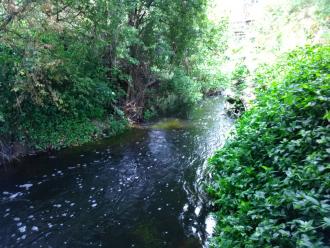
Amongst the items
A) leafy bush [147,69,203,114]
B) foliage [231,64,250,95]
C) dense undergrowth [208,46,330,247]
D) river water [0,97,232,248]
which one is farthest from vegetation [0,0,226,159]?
dense undergrowth [208,46,330,247]

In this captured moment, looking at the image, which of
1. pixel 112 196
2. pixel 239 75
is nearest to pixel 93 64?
pixel 112 196

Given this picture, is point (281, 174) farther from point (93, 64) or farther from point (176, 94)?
point (176, 94)

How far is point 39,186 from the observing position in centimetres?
689

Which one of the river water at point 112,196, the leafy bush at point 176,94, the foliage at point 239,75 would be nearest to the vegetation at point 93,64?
the leafy bush at point 176,94

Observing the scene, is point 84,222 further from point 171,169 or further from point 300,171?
point 300,171

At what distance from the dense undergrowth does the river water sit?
32.1 inches

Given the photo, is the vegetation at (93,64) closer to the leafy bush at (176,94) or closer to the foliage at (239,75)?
the leafy bush at (176,94)

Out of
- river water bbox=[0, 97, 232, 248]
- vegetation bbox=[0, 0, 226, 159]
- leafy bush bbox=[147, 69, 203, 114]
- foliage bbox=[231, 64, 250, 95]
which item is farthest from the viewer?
foliage bbox=[231, 64, 250, 95]

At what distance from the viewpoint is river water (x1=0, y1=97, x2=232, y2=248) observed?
5.03m

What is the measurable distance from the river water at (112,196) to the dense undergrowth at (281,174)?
0.82 metres

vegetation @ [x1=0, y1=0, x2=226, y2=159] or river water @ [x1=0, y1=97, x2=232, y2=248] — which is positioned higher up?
vegetation @ [x1=0, y1=0, x2=226, y2=159]

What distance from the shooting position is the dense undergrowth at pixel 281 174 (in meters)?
3.25

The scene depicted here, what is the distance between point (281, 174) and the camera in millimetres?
4324

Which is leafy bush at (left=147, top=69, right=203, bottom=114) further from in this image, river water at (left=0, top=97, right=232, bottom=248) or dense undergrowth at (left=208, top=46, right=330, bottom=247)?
dense undergrowth at (left=208, top=46, right=330, bottom=247)
